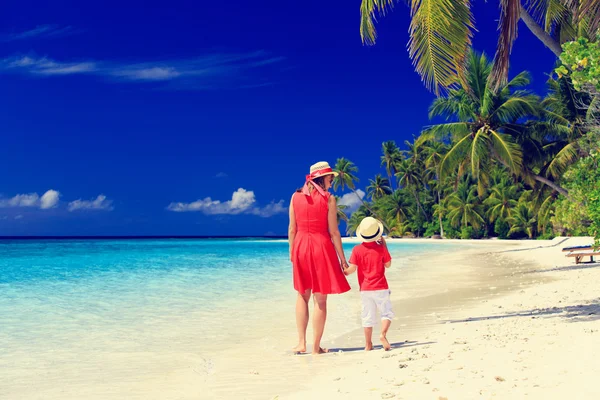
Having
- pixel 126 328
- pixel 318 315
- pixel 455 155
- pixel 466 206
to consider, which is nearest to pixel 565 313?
pixel 318 315

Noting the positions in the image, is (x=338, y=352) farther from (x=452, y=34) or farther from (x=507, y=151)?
(x=507, y=151)

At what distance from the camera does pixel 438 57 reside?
7.57 m

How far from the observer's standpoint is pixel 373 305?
540 centimetres

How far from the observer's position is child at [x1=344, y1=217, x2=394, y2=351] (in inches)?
209

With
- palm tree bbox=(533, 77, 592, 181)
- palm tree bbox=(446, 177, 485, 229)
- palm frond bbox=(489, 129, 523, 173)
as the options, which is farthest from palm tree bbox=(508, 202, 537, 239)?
palm frond bbox=(489, 129, 523, 173)

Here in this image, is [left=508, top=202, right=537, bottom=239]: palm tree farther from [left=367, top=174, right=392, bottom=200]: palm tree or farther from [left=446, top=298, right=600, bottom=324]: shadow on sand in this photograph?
[left=446, top=298, right=600, bottom=324]: shadow on sand

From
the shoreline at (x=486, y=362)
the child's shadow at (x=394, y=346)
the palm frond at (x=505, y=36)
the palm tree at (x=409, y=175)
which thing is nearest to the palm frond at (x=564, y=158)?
the palm frond at (x=505, y=36)

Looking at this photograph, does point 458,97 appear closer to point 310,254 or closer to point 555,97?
point 555,97

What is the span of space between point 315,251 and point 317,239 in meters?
0.11

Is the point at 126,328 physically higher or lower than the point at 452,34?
lower

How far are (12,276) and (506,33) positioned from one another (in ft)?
54.0

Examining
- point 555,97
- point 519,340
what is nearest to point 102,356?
point 519,340

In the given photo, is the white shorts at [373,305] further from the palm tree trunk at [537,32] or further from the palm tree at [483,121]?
the palm tree at [483,121]

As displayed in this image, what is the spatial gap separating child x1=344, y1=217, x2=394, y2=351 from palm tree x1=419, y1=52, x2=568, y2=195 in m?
15.7
